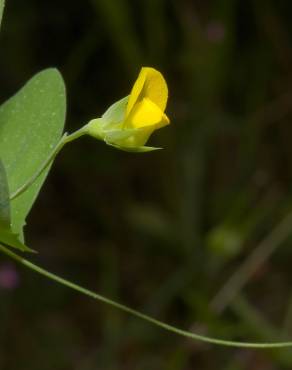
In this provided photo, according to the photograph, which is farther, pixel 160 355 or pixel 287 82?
pixel 287 82

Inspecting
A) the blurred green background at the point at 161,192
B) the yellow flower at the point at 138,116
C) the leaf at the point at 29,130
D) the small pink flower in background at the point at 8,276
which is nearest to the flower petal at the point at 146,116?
the yellow flower at the point at 138,116

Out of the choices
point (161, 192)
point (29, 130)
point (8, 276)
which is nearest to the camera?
point (29, 130)

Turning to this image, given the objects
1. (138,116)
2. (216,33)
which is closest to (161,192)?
(216,33)

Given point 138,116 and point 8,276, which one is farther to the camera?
point 8,276

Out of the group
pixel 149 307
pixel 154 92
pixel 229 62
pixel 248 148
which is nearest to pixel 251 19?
pixel 229 62

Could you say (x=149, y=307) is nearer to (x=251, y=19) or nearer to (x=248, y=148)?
(x=248, y=148)

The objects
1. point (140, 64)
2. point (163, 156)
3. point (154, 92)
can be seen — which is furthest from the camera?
point (163, 156)

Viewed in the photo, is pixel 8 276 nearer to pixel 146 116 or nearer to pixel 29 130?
pixel 29 130

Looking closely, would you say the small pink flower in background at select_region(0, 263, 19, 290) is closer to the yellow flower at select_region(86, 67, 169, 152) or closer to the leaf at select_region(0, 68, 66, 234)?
the leaf at select_region(0, 68, 66, 234)
